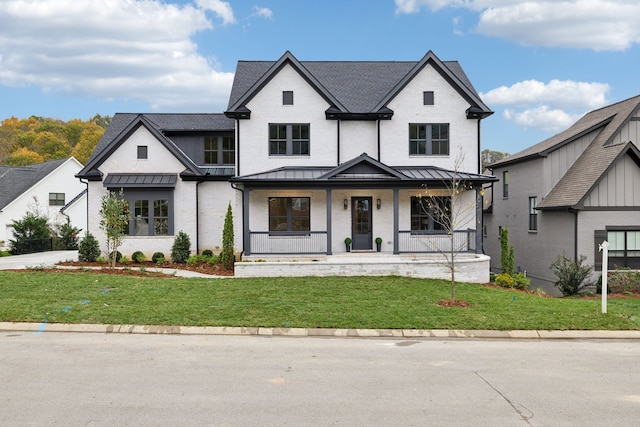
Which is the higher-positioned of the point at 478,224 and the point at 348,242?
the point at 478,224

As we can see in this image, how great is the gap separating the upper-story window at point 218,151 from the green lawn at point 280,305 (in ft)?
32.7

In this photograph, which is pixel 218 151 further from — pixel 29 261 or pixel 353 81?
pixel 29 261

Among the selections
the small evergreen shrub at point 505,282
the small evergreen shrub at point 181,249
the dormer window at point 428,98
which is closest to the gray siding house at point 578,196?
the small evergreen shrub at point 505,282

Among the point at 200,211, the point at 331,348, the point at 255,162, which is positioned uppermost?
the point at 255,162

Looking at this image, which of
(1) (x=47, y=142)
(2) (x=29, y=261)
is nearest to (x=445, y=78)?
(2) (x=29, y=261)

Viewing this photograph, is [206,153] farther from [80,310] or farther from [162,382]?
[162,382]

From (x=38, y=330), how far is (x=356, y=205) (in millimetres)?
14486

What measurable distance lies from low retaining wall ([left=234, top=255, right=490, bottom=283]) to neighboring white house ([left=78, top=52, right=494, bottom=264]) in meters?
3.29

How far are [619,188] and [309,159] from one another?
13709 millimetres

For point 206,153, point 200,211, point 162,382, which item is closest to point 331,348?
point 162,382

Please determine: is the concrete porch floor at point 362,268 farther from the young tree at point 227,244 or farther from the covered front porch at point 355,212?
the young tree at point 227,244

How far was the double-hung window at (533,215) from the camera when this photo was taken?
85.9 ft

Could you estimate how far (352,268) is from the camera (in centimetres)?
1825

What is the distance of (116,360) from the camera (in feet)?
28.6
